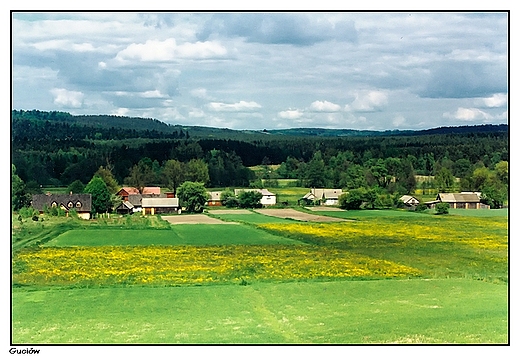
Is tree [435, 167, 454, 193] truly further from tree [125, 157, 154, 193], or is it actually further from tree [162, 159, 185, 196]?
tree [125, 157, 154, 193]

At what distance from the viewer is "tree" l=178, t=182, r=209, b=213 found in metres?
16.0

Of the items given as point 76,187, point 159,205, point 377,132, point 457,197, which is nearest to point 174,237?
point 159,205

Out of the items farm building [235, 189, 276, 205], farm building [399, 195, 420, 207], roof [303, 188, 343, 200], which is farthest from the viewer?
farm building [399, 195, 420, 207]

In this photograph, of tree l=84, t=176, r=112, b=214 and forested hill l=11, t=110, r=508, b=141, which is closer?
forested hill l=11, t=110, r=508, b=141

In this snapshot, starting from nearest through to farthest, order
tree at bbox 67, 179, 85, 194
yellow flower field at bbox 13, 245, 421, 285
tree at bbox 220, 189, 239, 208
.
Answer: yellow flower field at bbox 13, 245, 421, 285
tree at bbox 67, 179, 85, 194
tree at bbox 220, 189, 239, 208

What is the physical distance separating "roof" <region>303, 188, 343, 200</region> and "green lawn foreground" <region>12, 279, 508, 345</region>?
10.5 feet

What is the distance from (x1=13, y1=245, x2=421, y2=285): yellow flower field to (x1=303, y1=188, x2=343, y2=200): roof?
190 centimetres

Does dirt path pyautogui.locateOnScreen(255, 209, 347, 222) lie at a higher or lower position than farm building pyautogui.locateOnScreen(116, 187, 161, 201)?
lower

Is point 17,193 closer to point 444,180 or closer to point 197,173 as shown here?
point 197,173

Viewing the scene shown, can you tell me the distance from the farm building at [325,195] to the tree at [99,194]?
4467mm

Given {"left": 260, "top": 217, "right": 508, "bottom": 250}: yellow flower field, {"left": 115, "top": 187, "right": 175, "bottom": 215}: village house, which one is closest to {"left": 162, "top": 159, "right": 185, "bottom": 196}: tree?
{"left": 115, "top": 187, "right": 175, "bottom": 215}: village house

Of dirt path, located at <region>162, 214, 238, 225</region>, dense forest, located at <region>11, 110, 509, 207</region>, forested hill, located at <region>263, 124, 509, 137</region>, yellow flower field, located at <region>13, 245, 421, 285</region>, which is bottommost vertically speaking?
yellow flower field, located at <region>13, 245, 421, 285</region>

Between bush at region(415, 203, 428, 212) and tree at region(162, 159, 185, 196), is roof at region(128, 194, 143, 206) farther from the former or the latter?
bush at region(415, 203, 428, 212)

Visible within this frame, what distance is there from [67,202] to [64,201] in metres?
0.08
